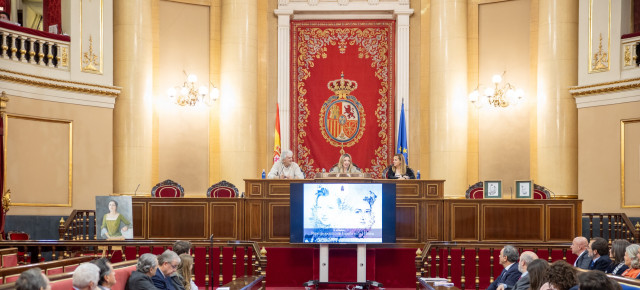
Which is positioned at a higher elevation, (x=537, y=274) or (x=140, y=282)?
(x=537, y=274)

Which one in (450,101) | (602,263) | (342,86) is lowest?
(602,263)

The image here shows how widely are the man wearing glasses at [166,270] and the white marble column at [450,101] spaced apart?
30.6ft

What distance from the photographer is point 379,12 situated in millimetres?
16562

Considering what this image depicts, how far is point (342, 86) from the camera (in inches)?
652


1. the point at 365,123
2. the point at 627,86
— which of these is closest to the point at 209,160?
the point at 365,123

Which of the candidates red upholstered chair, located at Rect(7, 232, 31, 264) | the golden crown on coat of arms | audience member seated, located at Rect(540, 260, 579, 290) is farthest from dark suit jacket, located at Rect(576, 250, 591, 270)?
the golden crown on coat of arms

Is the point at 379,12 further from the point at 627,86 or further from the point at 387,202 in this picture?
the point at 387,202

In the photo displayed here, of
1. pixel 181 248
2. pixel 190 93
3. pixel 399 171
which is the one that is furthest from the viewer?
pixel 190 93

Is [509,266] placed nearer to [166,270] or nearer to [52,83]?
[166,270]

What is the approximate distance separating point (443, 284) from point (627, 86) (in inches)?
264

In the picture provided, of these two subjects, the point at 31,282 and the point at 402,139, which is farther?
the point at 402,139

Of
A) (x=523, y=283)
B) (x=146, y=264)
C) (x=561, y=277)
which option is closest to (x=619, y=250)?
(x=523, y=283)

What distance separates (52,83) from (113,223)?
3.85 m

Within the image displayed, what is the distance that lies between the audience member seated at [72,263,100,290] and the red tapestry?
37.3 ft
